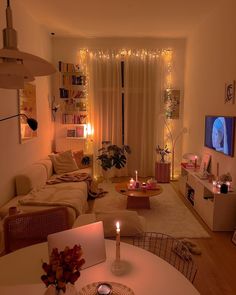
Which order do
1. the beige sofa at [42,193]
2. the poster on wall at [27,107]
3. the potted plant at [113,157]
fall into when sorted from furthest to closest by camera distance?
the potted plant at [113,157] → the poster on wall at [27,107] → the beige sofa at [42,193]

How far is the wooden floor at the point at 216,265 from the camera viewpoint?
2.31 metres

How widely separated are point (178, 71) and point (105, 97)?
176 cm

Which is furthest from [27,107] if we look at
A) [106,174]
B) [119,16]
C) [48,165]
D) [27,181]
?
[106,174]

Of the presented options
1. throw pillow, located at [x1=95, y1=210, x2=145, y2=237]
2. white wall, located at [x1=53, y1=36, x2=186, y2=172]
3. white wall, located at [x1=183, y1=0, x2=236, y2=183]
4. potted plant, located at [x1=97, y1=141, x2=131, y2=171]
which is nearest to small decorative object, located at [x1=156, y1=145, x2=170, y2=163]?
white wall, located at [x1=183, y1=0, x2=236, y2=183]

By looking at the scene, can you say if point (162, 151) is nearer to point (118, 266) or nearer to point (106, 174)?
point (106, 174)

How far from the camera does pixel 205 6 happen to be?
417 centimetres

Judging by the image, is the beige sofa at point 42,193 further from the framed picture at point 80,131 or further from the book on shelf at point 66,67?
the book on shelf at point 66,67

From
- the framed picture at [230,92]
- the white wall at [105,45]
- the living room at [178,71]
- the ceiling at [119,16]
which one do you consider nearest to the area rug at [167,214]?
the living room at [178,71]

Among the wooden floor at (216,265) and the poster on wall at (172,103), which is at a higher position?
the poster on wall at (172,103)

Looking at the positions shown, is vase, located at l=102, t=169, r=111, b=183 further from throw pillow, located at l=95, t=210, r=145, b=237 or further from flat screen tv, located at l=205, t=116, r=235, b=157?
throw pillow, located at l=95, t=210, r=145, b=237

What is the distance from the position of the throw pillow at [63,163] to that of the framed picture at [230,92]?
2.87m

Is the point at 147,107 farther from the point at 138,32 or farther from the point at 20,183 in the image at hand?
the point at 20,183

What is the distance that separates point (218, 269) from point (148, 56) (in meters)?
4.59

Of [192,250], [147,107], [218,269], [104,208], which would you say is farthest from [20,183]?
[147,107]
